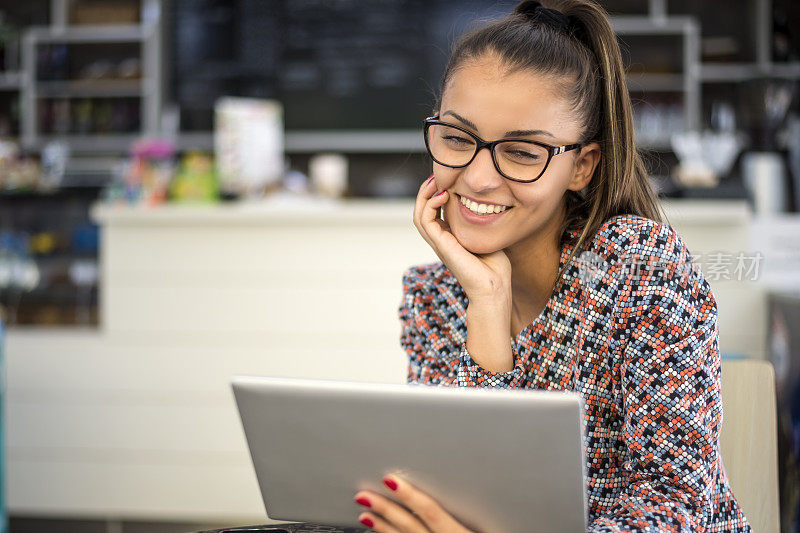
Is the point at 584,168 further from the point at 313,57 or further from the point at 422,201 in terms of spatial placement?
the point at 313,57

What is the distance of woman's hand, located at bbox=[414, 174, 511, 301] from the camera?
1.01 m

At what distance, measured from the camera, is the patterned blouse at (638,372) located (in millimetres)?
865

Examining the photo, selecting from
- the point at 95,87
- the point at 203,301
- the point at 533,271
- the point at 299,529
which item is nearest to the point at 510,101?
the point at 533,271

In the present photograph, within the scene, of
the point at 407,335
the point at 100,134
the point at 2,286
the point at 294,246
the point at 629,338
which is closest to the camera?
the point at 629,338

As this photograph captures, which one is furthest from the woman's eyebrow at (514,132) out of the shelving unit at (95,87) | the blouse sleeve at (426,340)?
the shelving unit at (95,87)

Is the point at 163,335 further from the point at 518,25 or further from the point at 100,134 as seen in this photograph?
the point at 100,134

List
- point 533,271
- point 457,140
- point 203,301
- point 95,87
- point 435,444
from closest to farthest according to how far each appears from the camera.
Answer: point 435,444 → point 457,140 → point 533,271 → point 203,301 → point 95,87

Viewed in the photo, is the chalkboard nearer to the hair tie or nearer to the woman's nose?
the hair tie

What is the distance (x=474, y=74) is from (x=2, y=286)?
2538 mm

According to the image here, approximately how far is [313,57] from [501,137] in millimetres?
4169

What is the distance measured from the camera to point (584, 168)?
1060 millimetres

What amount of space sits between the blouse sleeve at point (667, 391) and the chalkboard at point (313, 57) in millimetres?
4000

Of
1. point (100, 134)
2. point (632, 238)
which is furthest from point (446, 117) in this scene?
point (100, 134)

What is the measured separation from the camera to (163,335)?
2703mm
